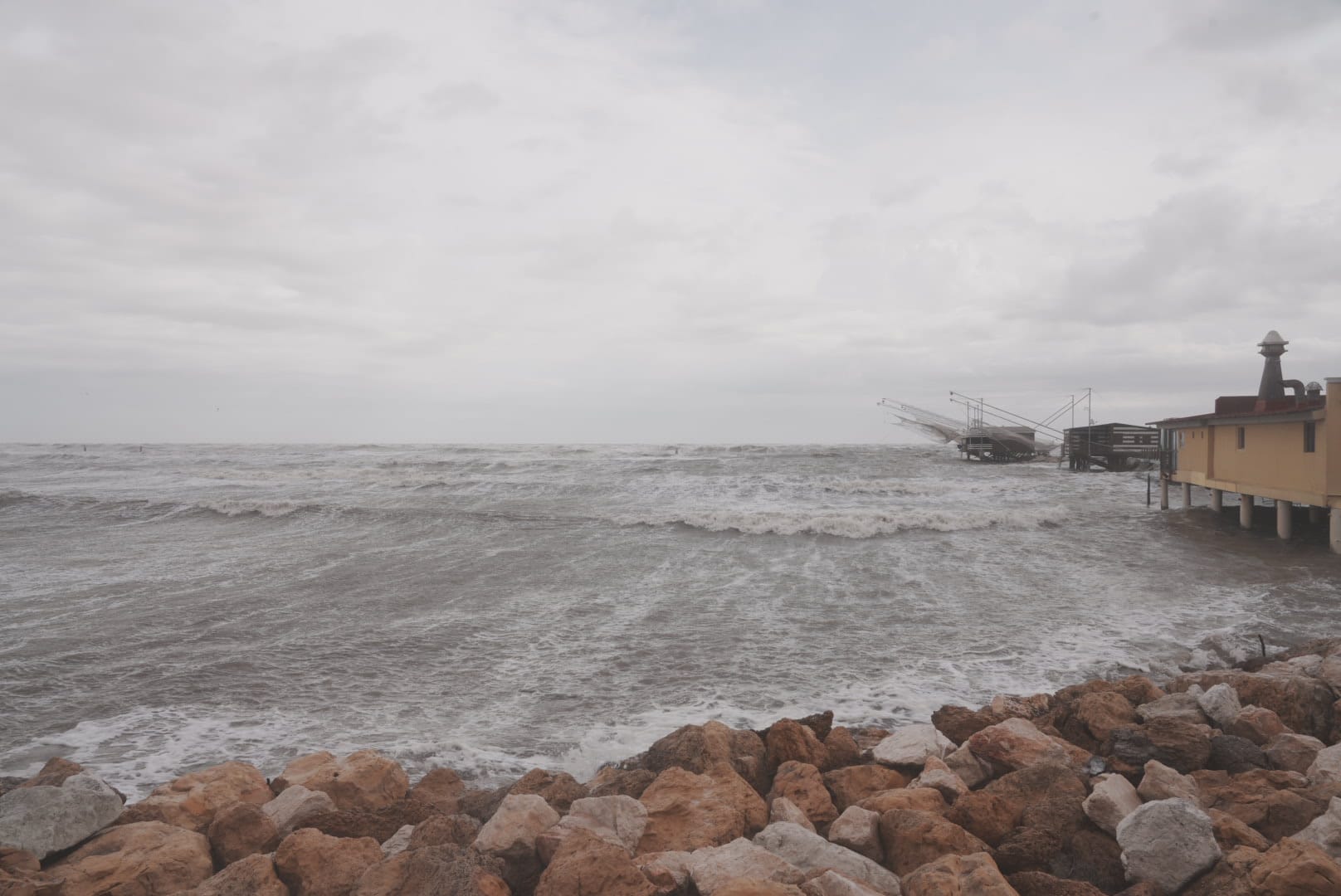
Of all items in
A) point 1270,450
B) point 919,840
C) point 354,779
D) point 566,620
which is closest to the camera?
point 919,840

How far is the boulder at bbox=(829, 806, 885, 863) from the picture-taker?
4.20 meters

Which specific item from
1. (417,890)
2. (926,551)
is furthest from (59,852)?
(926,551)

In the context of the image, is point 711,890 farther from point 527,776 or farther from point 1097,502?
point 1097,502

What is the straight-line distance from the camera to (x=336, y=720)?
22.9ft

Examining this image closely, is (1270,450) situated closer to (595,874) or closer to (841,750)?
(841,750)

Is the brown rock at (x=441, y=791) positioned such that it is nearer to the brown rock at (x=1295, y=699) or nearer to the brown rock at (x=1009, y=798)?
the brown rock at (x=1009, y=798)

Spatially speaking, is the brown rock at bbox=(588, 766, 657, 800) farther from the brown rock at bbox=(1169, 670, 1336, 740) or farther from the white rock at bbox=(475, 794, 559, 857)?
the brown rock at bbox=(1169, 670, 1336, 740)

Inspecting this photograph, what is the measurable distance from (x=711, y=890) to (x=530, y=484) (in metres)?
30.9

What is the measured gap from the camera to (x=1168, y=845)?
3740 millimetres

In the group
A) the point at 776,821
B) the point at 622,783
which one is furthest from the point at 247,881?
the point at 776,821

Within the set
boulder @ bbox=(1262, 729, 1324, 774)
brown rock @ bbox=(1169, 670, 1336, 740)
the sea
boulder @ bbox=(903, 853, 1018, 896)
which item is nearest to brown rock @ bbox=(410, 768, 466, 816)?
the sea

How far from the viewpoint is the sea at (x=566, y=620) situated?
691 centimetres

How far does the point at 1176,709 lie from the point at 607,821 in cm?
465

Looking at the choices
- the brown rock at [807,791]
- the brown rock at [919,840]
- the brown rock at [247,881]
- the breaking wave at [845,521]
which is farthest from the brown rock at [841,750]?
the breaking wave at [845,521]
